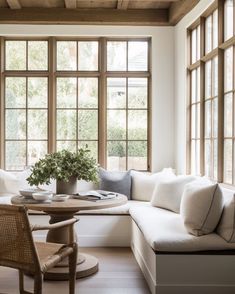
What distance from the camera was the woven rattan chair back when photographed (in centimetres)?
251

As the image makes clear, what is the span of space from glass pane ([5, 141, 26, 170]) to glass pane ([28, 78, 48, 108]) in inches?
23.3

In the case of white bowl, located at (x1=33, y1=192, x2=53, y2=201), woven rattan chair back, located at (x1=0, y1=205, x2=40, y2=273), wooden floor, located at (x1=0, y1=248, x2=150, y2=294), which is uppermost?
white bowl, located at (x1=33, y1=192, x2=53, y2=201)

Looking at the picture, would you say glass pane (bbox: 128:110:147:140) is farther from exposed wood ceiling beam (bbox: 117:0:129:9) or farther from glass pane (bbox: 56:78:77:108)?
exposed wood ceiling beam (bbox: 117:0:129:9)

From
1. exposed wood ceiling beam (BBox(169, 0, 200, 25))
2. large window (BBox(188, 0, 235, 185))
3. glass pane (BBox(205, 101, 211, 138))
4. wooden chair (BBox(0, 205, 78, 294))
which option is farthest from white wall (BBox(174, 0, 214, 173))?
wooden chair (BBox(0, 205, 78, 294))

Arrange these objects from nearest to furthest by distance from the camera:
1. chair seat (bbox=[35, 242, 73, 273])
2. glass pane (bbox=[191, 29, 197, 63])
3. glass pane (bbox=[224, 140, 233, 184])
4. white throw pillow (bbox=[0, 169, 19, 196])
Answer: chair seat (bbox=[35, 242, 73, 273]), glass pane (bbox=[224, 140, 233, 184]), glass pane (bbox=[191, 29, 197, 63]), white throw pillow (bbox=[0, 169, 19, 196])

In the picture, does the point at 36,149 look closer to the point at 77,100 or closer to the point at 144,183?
the point at 77,100

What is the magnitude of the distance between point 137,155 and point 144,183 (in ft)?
2.20

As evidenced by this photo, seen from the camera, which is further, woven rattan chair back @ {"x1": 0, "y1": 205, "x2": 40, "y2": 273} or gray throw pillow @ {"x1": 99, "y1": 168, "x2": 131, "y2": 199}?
gray throw pillow @ {"x1": 99, "y1": 168, "x2": 131, "y2": 199}

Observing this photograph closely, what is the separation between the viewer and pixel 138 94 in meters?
5.81

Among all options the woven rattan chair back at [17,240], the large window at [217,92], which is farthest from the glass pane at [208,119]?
the woven rattan chair back at [17,240]

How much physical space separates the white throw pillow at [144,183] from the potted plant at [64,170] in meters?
1.39

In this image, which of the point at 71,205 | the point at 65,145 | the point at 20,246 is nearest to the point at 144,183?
the point at 65,145

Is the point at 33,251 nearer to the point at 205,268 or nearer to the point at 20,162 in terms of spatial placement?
the point at 205,268

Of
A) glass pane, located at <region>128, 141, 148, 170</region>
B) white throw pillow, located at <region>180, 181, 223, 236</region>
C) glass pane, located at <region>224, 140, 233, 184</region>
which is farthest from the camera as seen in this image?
glass pane, located at <region>128, 141, 148, 170</region>
